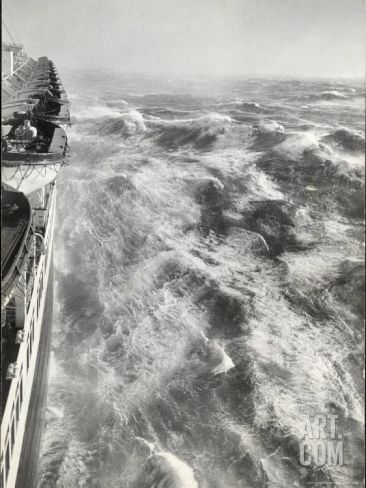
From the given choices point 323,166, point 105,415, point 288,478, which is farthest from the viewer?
point 323,166

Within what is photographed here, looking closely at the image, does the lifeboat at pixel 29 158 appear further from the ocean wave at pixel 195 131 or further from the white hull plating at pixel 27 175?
the ocean wave at pixel 195 131

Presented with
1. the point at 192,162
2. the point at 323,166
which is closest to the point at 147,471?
the point at 323,166

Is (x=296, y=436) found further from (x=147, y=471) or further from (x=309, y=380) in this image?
(x=147, y=471)

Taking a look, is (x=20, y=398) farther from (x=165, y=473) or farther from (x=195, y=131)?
(x=195, y=131)

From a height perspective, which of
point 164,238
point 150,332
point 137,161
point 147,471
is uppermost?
point 137,161

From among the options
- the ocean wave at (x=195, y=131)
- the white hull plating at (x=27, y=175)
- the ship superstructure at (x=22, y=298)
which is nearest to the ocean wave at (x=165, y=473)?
the ship superstructure at (x=22, y=298)

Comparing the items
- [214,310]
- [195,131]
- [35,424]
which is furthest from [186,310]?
[195,131]

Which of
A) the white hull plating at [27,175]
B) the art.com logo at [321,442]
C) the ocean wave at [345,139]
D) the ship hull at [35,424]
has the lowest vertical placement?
the art.com logo at [321,442]
